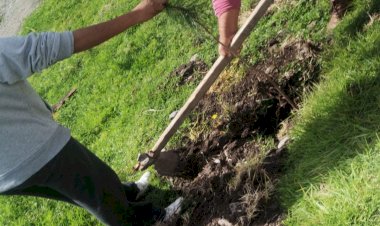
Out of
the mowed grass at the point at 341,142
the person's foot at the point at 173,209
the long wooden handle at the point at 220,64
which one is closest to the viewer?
the mowed grass at the point at 341,142

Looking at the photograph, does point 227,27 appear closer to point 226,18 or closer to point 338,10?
point 226,18

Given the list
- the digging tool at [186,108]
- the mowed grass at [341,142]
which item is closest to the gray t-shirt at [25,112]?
the digging tool at [186,108]

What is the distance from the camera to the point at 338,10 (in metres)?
3.64

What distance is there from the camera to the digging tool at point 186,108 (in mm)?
3035

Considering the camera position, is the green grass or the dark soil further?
the dark soil

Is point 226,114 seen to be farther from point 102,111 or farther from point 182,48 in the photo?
point 102,111

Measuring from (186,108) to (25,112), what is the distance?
40.2 inches

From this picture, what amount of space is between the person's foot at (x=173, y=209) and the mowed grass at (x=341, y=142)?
0.81 metres

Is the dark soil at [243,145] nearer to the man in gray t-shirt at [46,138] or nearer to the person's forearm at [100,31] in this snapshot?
the man in gray t-shirt at [46,138]

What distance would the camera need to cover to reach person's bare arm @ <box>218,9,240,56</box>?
2945 millimetres

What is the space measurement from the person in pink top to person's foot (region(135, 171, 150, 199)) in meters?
1.33

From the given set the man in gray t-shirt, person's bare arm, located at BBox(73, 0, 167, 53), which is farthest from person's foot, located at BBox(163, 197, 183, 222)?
person's bare arm, located at BBox(73, 0, 167, 53)

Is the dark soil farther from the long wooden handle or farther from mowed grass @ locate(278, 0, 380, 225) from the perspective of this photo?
the long wooden handle

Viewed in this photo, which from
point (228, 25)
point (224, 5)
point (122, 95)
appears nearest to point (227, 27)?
point (228, 25)
